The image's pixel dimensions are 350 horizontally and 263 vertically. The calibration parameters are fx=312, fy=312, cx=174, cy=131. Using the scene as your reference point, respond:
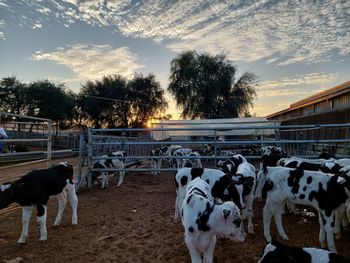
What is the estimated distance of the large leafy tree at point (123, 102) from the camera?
5078cm

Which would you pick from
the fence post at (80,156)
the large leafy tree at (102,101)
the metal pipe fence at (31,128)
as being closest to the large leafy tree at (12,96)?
the large leafy tree at (102,101)

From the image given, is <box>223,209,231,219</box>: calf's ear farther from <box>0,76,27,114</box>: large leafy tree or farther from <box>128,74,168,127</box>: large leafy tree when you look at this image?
<box>128,74,168,127</box>: large leafy tree

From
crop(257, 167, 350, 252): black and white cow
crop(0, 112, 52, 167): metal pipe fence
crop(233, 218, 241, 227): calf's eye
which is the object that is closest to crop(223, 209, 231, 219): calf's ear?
crop(233, 218, 241, 227): calf's eye

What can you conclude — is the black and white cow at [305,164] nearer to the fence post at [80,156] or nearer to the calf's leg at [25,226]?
the calf's leg at [25,226]

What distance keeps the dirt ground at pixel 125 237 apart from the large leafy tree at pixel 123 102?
4337 cm

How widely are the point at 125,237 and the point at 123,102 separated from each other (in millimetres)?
46153

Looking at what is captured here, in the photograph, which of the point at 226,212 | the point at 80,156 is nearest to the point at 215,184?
the point at 226,212

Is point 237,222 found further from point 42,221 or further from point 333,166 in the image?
point 42,221

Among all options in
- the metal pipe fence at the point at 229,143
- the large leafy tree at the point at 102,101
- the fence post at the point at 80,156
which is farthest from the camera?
the large leafy tree at the point at 102,101

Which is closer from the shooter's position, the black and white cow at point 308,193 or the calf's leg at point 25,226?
the black and white cow at point 308,193

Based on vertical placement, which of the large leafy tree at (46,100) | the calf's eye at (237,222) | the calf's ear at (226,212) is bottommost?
the calf's eye at (237,222)

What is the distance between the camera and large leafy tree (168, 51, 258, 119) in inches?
1593

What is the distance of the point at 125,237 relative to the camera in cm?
576

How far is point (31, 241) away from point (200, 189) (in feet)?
10.7
